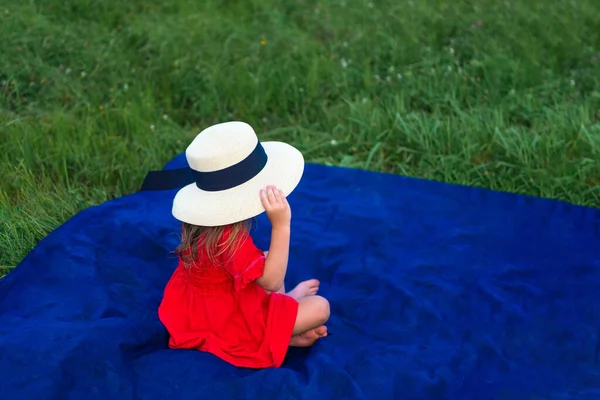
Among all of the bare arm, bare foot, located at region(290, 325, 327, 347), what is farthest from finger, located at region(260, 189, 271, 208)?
bare foot, located at region(290, 325, 327, 347)

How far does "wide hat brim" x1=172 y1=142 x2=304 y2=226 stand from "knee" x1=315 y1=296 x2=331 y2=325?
0.39 m

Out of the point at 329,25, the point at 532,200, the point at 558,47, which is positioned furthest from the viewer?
the point at 329,25

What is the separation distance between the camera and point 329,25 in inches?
195

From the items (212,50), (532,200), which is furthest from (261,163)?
(212,50)

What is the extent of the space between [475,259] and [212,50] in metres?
2.48

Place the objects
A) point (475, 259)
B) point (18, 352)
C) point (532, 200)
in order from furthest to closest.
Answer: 1. point (532, 200)
2. point (475, 259)
3. point (18, 352)

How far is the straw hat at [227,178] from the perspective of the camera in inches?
85.4

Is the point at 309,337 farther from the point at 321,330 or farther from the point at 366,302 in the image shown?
the point at 366,302

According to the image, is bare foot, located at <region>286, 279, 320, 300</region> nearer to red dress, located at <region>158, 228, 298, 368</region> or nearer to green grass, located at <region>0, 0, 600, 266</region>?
red dress, located at <region>158, 228, 298, 368</region>

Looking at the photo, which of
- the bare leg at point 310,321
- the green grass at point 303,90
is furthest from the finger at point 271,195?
the green grass at point 303,90

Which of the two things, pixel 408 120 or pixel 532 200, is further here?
pixel 408 120

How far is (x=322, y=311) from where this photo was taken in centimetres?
237

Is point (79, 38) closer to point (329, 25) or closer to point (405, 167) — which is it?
point (329, 25)

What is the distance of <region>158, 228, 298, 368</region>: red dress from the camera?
2262 millimetres
